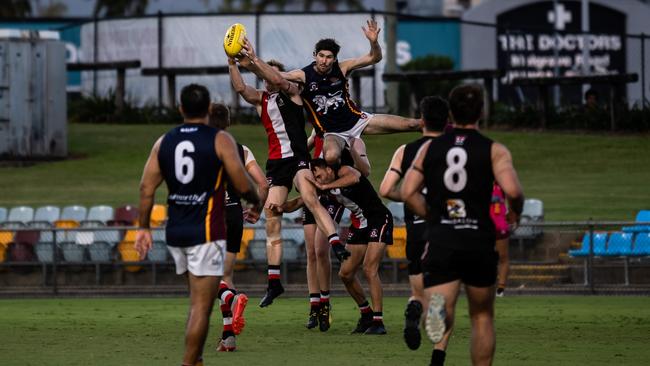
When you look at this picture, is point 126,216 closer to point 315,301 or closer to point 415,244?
point 315,301

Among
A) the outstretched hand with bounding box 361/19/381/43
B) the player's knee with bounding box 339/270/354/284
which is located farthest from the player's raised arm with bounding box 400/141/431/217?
the outstretched hand with bounding box 361/19/381/43

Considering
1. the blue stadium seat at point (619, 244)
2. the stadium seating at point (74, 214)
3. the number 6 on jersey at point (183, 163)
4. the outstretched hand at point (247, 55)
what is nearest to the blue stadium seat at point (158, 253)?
the stadium seating at point (74, 214)

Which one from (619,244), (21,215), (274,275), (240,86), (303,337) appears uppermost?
(240,86)

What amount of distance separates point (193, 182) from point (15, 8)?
96.4 meters

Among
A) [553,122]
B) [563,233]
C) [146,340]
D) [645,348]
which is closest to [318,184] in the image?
[146,340]

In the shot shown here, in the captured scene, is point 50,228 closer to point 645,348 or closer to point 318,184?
point 318,184

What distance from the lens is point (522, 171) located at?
1261 inches

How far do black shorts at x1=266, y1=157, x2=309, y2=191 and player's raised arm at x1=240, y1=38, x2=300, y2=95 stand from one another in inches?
29.6

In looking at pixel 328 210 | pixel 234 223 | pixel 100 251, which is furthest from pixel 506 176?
pixel 100 251

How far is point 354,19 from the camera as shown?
139ft

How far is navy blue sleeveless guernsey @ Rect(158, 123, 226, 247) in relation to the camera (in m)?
10.2

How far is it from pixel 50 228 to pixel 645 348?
1174 centimetres

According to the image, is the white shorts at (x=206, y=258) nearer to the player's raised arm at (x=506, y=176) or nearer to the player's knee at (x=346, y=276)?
the player's raised arm at (x=506, y=176)

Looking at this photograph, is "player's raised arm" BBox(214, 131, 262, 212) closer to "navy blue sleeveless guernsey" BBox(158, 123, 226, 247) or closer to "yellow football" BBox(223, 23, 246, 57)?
"navy blue sleeveless guernsey" BBox(158, 123, 226, 247)
